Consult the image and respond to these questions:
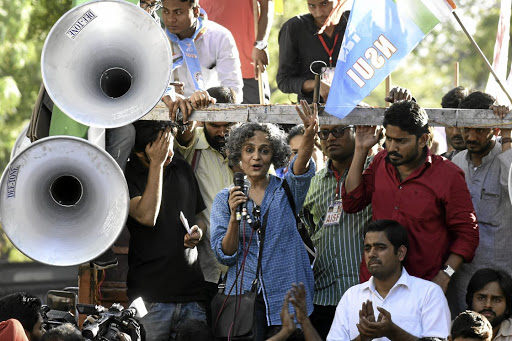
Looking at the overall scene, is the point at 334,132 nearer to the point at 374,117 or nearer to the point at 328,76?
the point at 374,117

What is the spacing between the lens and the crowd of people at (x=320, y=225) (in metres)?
7.13

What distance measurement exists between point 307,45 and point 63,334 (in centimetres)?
339

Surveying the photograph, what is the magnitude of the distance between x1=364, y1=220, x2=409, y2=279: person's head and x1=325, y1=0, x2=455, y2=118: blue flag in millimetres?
800

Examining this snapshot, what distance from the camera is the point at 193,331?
707 centimetres

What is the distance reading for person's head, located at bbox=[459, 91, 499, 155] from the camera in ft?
25.7

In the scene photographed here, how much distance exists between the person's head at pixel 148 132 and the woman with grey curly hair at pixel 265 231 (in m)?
0.57

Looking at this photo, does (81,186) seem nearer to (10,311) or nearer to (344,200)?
(10,311)

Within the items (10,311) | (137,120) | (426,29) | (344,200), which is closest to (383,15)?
(426,29)

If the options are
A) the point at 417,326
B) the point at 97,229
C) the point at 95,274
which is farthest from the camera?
the point at 95,274

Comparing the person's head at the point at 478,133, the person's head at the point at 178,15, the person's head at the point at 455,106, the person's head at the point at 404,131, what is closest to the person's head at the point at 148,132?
the person's head at the point at 178,15

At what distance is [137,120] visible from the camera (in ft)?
25.7

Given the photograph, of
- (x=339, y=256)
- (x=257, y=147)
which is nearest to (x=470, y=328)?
(x=339, y=256)

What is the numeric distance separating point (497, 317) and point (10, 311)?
9.85 feet

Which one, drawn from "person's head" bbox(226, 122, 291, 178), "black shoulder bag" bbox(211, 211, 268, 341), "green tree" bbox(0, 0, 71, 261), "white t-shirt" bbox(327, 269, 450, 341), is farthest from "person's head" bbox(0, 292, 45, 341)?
"green tree" bbox(0, 0, 71, 261)
